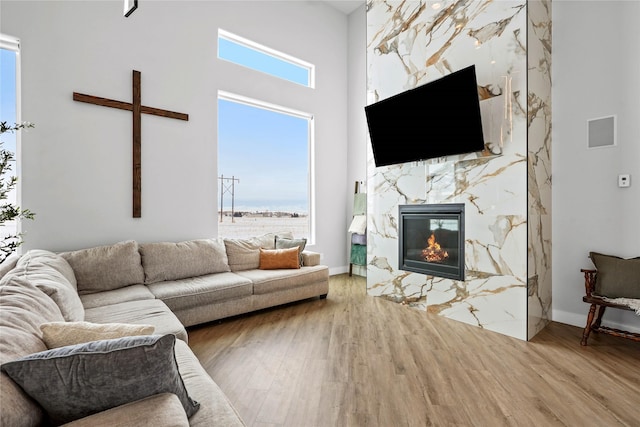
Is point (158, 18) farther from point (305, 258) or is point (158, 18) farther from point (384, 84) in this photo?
point (305, 258)

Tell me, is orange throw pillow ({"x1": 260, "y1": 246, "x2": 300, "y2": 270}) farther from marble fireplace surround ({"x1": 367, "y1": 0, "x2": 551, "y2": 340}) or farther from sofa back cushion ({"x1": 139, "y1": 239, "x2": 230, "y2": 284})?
marble fireplace surround ({"x1": 367, "y1": 0, "x2": 551, "y2": 340})

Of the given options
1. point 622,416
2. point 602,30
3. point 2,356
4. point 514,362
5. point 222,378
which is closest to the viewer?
point 2,356

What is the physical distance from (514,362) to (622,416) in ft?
2.16

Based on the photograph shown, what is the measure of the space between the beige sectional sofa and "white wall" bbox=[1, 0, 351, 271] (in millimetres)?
436

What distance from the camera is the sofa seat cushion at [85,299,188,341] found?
6.87 ft

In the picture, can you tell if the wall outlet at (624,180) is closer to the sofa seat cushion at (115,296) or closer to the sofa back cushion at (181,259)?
the sofa back cushion at (181,259)

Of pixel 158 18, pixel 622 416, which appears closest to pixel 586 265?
pixel 622 416

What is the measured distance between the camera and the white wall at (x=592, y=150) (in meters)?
2.78

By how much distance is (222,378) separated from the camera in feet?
7.05

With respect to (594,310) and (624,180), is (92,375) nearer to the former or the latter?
(594,310)

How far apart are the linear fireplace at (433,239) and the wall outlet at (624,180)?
1.29 metres

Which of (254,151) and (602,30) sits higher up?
(602,30)

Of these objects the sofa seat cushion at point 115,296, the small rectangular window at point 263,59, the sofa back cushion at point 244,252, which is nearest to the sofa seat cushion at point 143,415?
the sofa seat cushion at point 115,296

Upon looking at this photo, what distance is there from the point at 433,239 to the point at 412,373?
5.50ft
